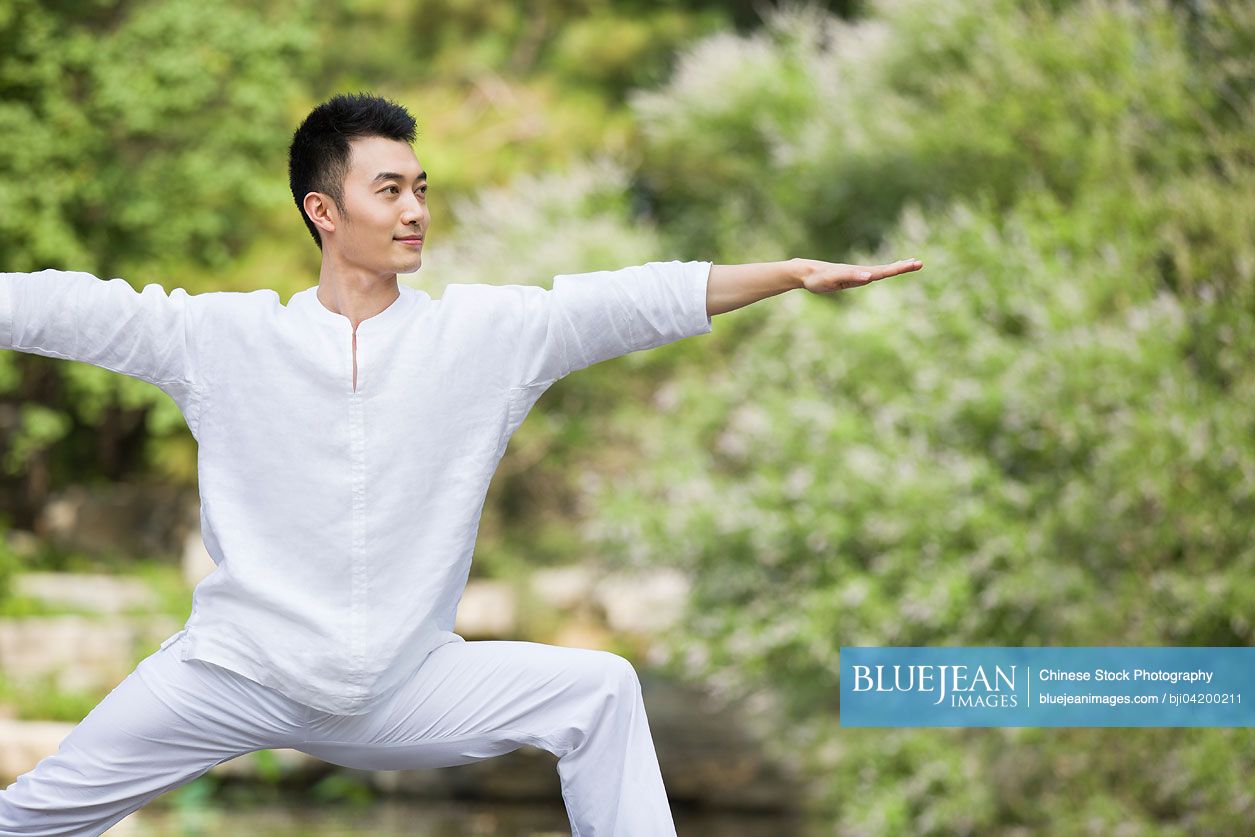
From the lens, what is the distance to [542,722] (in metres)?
2.38

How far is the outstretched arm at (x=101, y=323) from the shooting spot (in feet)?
7.63

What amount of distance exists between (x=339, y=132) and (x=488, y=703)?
40.1 inches

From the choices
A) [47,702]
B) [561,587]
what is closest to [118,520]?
[561,587]

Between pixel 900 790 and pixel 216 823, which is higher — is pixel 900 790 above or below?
above

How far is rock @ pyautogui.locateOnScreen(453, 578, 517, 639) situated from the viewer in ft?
40.1

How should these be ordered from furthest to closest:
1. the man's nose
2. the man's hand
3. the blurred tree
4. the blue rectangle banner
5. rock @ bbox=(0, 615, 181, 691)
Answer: the blurred tree → rock @ bbox=(0, 615, 181, 691) → the blue rectangle banner → the man's nose → the man's hand

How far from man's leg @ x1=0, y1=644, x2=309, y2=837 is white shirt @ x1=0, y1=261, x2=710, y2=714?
0.19ft

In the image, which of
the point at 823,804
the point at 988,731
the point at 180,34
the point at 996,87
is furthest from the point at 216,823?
the point at 180,34

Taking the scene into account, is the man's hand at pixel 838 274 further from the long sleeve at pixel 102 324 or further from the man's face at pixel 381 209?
the long sleeve at pixel 102 324

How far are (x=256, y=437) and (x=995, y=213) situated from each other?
6464 mm

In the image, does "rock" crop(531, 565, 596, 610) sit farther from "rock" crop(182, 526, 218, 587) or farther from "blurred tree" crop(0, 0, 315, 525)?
"blurred tree" crop(0, 0, 315, 525)

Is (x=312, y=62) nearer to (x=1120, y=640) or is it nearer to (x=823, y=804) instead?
(x=823, y=804)

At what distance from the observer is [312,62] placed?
43.8 feet

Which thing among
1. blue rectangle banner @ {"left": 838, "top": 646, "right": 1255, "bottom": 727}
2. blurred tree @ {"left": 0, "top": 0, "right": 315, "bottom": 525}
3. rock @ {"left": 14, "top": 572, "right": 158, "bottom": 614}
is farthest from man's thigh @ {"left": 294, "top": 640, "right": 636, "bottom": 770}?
blurred tree @ {"left": 0, "top": 0, "right": 315, "bottom": 525}
